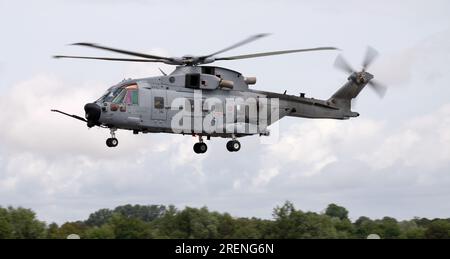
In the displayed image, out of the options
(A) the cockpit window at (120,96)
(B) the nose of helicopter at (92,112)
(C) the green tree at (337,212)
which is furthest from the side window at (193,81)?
(C) the green tree at (337,212)

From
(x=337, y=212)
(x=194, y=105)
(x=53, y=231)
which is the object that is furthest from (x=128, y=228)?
(x=337, y=212)

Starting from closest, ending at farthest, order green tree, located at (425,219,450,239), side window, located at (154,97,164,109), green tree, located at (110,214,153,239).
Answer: side window, located at (154,97,164,109), green tree, located at (425,219,450,239), green tree, located at (110,214,153,239)

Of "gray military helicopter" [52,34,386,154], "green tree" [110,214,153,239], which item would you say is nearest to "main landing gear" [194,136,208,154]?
"gray military helicopter" [52,34,386,154]

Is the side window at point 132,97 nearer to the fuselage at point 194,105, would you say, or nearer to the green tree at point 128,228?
the fuselage at point 194,105

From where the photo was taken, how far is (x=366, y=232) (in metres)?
91.0

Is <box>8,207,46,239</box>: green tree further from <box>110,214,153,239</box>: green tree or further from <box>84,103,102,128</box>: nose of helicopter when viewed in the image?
<box>84,103,102,128</box>: nose of helicopter

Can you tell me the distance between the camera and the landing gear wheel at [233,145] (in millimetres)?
54375

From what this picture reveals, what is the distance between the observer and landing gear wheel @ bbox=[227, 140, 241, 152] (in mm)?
54375

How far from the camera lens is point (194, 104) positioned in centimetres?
5238

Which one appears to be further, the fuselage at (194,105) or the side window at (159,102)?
the side window at (159,102)

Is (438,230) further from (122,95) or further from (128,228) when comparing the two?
(122,95)

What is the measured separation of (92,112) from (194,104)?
597 cm

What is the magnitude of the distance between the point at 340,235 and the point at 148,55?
146 feet
